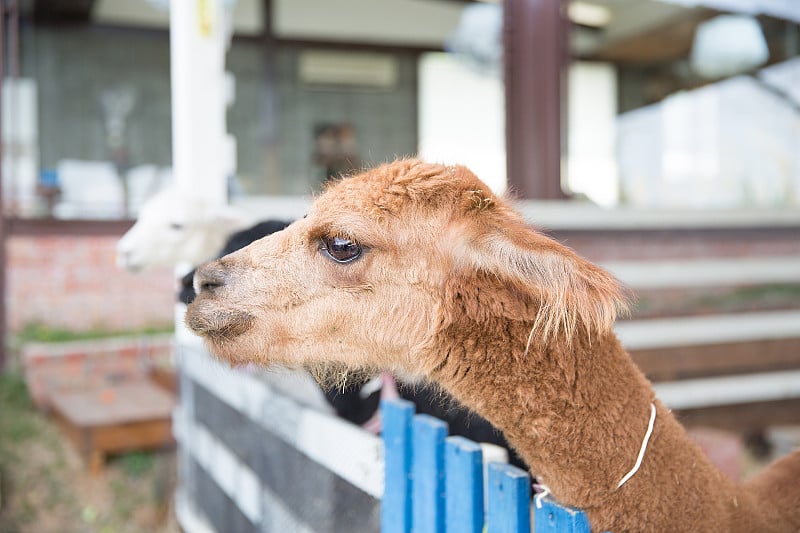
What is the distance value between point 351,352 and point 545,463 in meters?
0.51

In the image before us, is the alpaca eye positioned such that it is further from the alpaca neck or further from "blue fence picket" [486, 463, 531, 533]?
"blue fence picket" [486, 463, 531, 533]

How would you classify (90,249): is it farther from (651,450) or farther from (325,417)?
(651,450)

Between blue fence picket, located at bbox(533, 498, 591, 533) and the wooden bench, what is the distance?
4118mm

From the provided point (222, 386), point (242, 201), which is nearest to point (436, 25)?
point (242, 201)

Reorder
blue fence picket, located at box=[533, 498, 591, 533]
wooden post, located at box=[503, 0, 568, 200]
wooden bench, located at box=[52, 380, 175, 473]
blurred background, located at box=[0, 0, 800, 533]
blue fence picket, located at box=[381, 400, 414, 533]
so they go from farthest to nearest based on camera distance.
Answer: wooden post, located at box=[503, 0, 568, 200] < wooden bench, located at box=[52, 380, 175, 473] < blurred background, located at box=[0, 0, 800, 533] < blue fence picket, located at box=[381, 400, 414, 533] < blue fence picket, located at box=[533, 498, 591, 533]

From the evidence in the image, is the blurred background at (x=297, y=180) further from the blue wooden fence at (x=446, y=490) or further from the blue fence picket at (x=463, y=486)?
the blue fence picket at (x=463, y=486)

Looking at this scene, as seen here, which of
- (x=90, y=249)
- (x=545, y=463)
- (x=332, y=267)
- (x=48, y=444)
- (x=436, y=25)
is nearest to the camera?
(x=545, y=463)

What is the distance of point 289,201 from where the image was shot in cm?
440

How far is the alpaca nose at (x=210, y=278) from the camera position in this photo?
1.65 meters

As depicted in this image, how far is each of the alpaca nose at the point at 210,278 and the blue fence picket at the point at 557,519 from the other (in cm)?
87

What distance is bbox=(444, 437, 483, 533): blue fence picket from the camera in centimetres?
150

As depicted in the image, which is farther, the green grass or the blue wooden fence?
the green grass

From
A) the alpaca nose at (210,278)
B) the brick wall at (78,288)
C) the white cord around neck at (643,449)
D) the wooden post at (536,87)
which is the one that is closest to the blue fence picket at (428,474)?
the white cord around neck at (643,449)

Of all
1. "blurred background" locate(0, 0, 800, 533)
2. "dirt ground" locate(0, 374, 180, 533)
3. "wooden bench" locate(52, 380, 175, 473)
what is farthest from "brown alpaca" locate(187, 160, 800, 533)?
"wooden bench" locate(52, 380, 175, 473)
